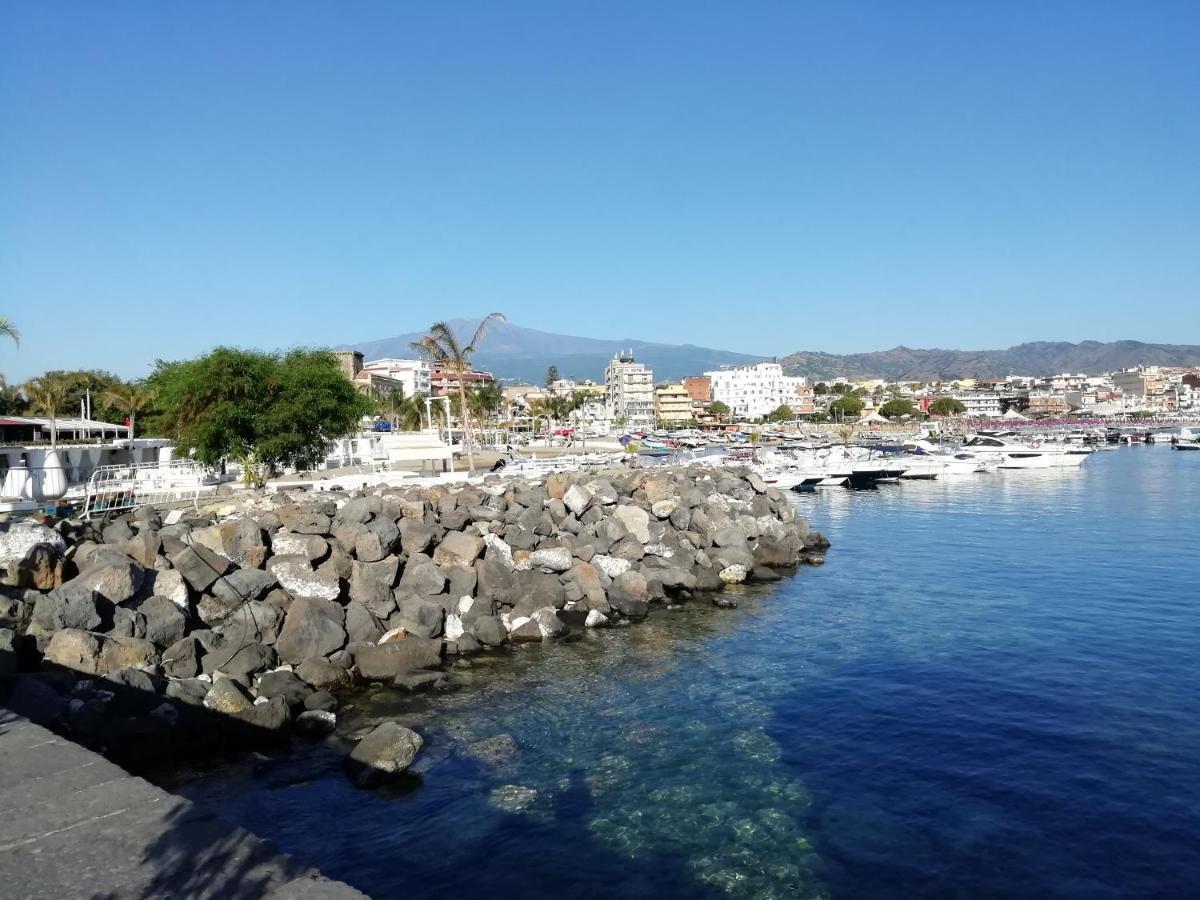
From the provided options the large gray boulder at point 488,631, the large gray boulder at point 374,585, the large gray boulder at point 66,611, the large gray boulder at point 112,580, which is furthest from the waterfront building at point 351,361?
the large gray boulder at point 66,611

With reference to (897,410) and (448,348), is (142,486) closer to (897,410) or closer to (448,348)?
(448,348)

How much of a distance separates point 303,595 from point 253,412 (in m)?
17.1

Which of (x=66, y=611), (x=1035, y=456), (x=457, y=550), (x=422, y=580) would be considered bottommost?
(x=1035, y=456)

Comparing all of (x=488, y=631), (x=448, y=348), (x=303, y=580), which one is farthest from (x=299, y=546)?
(x=448, y=348)

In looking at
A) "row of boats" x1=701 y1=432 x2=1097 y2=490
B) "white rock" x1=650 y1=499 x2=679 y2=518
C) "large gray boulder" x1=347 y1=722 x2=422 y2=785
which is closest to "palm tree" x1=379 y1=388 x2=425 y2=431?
"row of boats" x1=701 y1=432 x2=1097 y2=490

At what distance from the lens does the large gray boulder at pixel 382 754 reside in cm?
1285

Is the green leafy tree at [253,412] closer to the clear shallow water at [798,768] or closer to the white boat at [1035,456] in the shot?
the clear shallow water at [798,768]

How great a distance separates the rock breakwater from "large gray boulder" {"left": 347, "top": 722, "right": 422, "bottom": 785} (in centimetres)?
4

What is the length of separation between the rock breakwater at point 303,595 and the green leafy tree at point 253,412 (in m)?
8.47

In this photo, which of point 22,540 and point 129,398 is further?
point 129,398

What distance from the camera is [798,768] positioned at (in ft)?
42.8

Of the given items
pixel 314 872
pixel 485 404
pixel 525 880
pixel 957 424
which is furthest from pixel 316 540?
pixel 957 424

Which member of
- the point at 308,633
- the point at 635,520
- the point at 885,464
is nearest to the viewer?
the point at 308,633

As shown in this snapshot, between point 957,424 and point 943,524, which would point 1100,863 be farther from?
point 957,424
